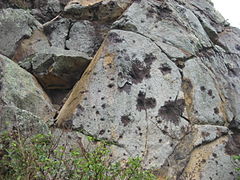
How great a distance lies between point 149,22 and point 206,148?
421cm

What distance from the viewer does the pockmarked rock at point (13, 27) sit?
1041cm

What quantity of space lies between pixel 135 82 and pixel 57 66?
2615 millimetres

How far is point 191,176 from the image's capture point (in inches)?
291

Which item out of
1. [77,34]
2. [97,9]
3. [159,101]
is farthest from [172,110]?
[97,9]

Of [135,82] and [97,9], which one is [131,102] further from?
[97,9]

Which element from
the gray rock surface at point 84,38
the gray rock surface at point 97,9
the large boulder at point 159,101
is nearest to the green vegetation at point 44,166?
the large boulder at point 159,101

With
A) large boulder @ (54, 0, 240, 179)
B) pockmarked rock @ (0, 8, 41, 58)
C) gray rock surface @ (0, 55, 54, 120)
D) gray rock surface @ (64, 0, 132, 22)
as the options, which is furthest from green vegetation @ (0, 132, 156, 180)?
gray rock surface @ (64, 0, 132, 22)

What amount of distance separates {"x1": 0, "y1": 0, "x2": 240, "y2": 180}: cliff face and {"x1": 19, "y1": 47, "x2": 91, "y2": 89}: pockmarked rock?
29mm

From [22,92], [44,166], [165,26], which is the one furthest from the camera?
[165,26]

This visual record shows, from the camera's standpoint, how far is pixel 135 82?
8.38m

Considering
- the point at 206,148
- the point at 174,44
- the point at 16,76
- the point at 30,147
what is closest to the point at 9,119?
the point at 30,147

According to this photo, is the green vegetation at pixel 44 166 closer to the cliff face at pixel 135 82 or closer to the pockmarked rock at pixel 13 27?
the cliff face at pixel 135 82

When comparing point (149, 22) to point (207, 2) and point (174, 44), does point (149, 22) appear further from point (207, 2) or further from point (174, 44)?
point (207, 2)

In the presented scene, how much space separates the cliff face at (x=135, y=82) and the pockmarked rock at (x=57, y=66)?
3cm
